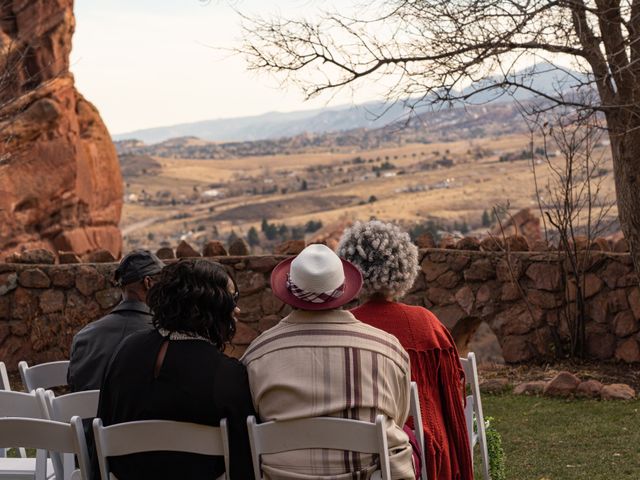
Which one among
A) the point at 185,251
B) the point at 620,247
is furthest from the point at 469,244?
the point at 185,251

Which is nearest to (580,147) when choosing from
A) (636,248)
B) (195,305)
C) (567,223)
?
(567,223)

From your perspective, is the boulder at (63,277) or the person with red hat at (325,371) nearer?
the person with red hat at (325,371)

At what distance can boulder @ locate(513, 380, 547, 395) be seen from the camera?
7964 mm

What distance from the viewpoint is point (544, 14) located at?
7109 mm

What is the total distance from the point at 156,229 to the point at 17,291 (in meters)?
43.4

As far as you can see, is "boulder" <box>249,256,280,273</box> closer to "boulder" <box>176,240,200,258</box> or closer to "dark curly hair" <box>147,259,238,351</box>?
"boulder" <box>176,240,200,258</box>

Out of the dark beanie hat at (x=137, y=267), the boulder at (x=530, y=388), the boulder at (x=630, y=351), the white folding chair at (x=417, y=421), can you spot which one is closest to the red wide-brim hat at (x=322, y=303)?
the white folding chair at (x=417, y=421)

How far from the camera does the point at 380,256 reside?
13.1 feet

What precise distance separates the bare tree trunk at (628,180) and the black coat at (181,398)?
485 centimetres

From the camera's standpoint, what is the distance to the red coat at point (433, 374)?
399 cm

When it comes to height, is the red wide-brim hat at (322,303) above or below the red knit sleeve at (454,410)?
above

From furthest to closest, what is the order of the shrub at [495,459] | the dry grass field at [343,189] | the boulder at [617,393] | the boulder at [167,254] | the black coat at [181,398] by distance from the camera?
the dry grass field at [343,189] → the boulder at [167,254] → the boulder at [617,393] → the shrub at [495,459] → the black coat at [181,398]

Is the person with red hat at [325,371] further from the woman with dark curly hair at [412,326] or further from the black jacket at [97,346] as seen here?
the black jacket at [97,346]

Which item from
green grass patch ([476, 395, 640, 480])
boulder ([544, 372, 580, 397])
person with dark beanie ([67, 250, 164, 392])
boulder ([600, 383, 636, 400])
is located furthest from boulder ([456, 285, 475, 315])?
person with dark beanie ([67, 250, 164, 392])
